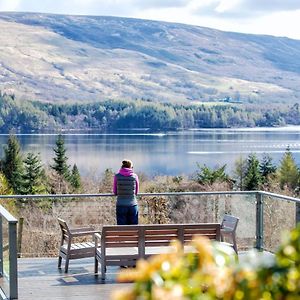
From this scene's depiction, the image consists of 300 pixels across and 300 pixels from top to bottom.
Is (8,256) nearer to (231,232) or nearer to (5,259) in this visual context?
(5,259)

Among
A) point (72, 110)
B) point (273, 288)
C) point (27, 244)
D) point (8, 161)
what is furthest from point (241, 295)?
point (72, 110)

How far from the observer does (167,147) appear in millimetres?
138375

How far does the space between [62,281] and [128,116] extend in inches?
6762

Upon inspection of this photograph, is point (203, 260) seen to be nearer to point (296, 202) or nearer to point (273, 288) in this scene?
point (273, 288)

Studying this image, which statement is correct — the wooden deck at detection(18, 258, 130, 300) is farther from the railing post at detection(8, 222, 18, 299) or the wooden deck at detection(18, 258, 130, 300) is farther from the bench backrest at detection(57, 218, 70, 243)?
the railing post at detection(8, 222, 18, 299)

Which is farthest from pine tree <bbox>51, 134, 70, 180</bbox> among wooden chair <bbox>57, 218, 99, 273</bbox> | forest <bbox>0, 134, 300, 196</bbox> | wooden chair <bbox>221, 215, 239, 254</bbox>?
wooden chair <bbox>57, 218, 99, 273</bbox>

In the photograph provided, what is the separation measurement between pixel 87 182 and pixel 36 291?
77.9 m

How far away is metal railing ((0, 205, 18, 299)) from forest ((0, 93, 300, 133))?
159 m

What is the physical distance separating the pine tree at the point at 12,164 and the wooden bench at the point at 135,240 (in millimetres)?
67520

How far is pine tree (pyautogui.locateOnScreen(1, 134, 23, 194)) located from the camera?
3031 inches

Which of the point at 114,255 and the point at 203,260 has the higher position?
the point at 203,260

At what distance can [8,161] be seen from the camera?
3196 inches

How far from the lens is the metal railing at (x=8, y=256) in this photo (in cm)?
779

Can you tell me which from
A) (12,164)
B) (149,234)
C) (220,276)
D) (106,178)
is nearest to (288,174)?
(106,178)
